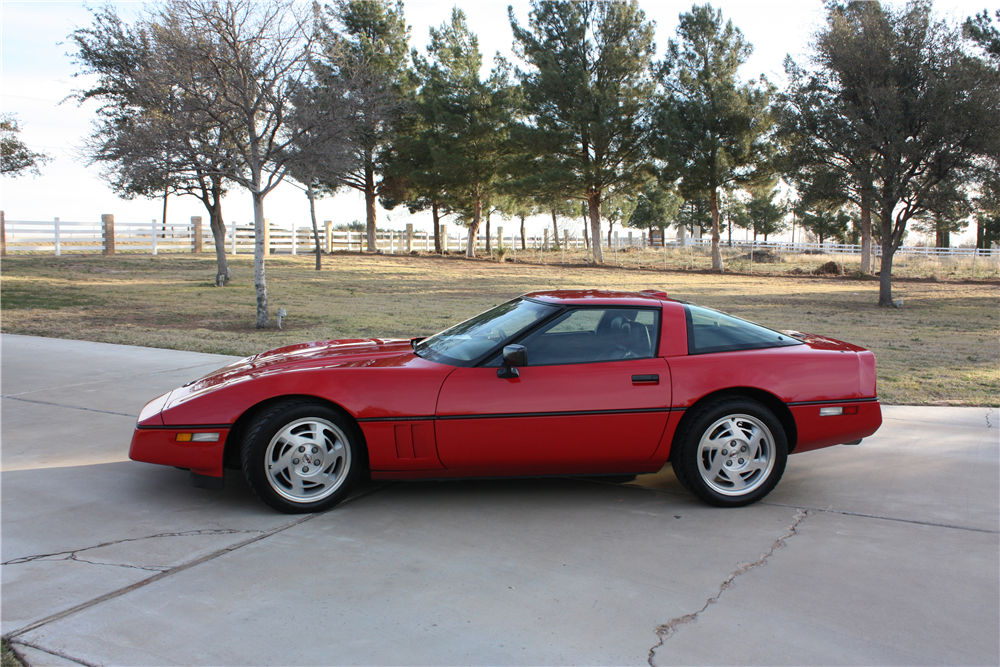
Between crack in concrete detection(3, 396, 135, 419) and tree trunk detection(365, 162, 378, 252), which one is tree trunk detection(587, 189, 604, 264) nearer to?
tree trunk detection(365, 162, 378, 252)

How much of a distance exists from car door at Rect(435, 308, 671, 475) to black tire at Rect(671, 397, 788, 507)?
0.70ft

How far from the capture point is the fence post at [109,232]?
27767mm

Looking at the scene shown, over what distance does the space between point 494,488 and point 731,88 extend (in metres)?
33.2

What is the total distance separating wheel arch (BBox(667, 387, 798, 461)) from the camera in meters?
4.30

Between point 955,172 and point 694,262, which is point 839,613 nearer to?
point 955,172

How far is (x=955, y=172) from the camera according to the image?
19.0 meters

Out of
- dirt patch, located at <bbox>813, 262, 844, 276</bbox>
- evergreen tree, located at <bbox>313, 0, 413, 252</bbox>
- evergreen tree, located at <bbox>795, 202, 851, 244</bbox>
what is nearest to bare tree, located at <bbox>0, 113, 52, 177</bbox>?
evergreen tree, located at <bbox>313, 0, 413, 252</bbox>

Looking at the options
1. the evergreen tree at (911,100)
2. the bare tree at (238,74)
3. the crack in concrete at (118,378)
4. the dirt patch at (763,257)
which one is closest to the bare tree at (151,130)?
the bare tree at (238,74)

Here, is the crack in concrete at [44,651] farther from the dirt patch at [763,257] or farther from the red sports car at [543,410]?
the dirt patch at [763,257]

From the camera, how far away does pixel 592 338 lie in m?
4.48

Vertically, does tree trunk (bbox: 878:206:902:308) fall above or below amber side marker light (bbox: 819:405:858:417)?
above

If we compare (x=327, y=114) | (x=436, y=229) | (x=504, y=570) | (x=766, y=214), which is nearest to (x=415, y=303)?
(x=327, y=114)

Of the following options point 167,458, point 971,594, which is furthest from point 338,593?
point 971,594

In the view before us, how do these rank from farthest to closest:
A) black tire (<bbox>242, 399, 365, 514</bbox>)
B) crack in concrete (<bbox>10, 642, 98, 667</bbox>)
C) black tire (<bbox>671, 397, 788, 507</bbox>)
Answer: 1. black tire (<bbox>671, 397, 788, 507</bbox>)
2. black tire (<bbox>242, 399, 365, 514</bbox>)
3. crack in concrete (<bbox>10, 642, 98, 667</bbox>)
